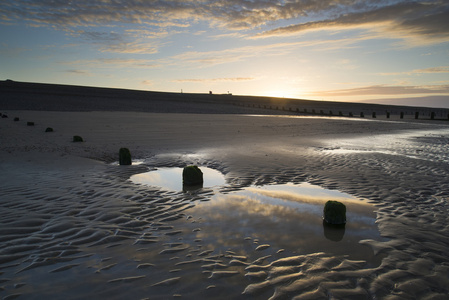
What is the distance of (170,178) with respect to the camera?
7391 millimetres

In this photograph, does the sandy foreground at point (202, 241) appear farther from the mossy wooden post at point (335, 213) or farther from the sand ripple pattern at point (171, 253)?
the mossy wooden post at point (335, 213)

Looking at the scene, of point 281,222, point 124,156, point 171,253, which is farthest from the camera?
point 124,156

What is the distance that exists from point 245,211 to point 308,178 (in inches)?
114

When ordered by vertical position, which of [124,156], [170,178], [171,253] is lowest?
[171,253]

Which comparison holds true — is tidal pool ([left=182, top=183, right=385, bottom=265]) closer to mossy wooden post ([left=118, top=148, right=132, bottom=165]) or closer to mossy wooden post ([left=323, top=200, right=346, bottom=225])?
mossy wooden post ([left=323, top=200, right=346, bottom=225])

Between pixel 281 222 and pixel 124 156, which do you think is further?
pixel 124 156

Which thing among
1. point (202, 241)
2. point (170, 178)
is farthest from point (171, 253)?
point (170, 178)

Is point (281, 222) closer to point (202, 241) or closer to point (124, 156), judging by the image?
point (202, 241)

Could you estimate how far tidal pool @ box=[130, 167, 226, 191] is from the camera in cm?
677

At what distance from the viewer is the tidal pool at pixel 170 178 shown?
677 cm

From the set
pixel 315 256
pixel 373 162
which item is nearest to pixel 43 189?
pixel 315 256

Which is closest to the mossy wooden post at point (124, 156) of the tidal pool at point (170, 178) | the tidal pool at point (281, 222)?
the tidal pool at point (170, 178)

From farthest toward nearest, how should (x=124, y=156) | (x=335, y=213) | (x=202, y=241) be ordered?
(x=124, y=156)
(x=335, y=213)
(x=202, y=241)

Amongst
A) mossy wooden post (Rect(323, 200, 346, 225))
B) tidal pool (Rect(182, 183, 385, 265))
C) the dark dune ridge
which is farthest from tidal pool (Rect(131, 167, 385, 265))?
the dark dune ridge
